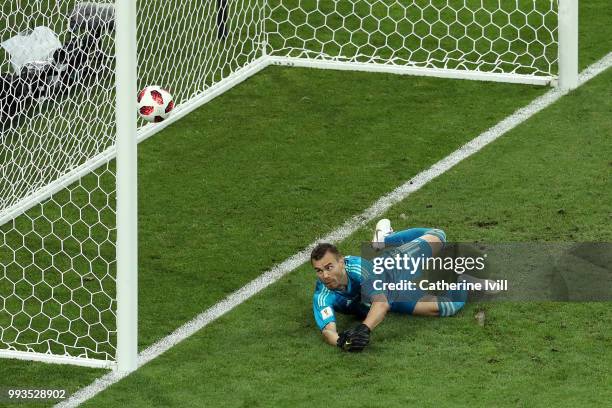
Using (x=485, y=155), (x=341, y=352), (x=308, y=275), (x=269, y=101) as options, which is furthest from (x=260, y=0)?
(x=341, y=352)

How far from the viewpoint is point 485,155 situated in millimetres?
11203

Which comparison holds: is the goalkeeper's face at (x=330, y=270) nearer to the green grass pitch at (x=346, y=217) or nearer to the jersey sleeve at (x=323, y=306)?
the jersey sleeve at (x=323, y=306)

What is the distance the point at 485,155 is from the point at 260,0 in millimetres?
2816

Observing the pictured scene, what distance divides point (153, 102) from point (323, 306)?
2764mm

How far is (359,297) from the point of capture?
29.8ft

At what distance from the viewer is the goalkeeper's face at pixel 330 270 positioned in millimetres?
8906

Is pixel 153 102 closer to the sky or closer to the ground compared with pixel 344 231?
closer to the sky

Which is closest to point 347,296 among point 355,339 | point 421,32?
point 355,339

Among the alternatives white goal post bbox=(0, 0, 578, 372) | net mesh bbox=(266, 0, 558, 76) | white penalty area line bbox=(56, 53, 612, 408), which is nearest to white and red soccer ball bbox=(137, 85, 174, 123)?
white goal post bbox=(0, 0, 578, 372)

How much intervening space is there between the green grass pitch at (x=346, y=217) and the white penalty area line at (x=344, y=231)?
2.7 inches

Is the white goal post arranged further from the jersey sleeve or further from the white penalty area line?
the jersey sleeve

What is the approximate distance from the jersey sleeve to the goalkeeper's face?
0.24 feet

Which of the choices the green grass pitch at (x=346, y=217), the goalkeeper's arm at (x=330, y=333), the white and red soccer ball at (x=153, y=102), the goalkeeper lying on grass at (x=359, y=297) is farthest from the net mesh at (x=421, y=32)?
the goalkeeper's arm at (x=330, y=333)

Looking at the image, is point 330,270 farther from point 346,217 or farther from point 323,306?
point 346,217
